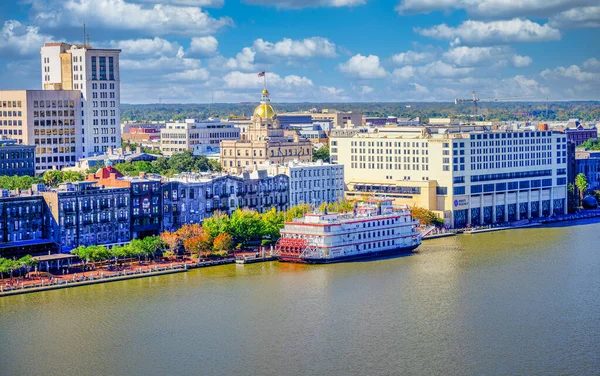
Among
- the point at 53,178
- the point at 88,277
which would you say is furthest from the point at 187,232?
the point at 53,178

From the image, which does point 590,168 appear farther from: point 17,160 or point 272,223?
point 17,160

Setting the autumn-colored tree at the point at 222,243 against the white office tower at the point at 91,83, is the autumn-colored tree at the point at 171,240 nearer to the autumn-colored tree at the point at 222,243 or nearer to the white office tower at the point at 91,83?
the autumn-colored tree at the point at 222,243

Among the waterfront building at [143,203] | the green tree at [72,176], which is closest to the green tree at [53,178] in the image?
the green tree at [72,176]

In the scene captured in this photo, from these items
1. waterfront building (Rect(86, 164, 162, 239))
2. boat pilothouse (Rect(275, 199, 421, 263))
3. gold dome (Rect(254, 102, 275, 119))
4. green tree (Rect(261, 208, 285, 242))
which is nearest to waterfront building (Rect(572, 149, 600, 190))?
gold dome (Rect(254, 102, 275, 119))

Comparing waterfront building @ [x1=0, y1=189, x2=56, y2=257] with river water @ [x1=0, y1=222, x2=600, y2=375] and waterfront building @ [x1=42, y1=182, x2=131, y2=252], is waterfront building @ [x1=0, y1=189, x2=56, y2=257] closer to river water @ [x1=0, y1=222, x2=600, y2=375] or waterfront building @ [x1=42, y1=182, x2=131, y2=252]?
waterfront building @ [x1=42, y1=182, x2=131, y2=252]

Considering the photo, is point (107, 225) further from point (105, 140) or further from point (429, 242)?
point (105, 140)

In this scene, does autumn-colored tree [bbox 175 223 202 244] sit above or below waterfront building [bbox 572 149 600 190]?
below

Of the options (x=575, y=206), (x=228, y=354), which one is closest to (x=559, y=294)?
(x=228, y=354)
